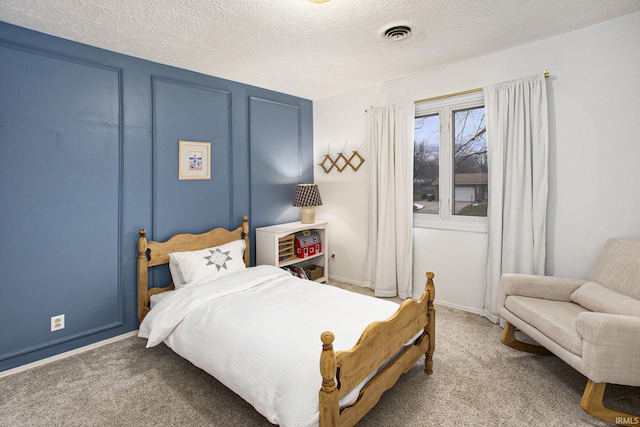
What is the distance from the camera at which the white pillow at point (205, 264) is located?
9.83ft

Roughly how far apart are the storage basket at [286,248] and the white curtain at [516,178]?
2234 mm

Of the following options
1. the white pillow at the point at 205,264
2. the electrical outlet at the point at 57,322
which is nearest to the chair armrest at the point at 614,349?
the white pillow at the point at 205,264

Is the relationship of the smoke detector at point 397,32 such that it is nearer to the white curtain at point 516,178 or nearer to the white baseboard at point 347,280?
the white curtain at point 516,178

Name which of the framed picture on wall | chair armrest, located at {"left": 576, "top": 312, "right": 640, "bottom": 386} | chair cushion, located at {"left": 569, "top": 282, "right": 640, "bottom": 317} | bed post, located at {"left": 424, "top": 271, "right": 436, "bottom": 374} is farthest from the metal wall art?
chair armrest, located at {"left": 576, "top": 312, "right": 640, "bottom": 386}

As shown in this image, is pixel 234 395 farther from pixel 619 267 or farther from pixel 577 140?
pixel 577 140

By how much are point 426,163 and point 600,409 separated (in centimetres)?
258

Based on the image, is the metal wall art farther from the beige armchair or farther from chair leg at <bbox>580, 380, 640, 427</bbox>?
chair leg at <bbox>580, 380, 640, 427</bbox>

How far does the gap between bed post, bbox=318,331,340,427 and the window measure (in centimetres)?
254

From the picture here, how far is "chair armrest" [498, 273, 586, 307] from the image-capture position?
257 cm

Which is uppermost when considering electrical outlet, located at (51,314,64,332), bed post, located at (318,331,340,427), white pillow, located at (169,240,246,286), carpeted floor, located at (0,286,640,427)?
white pillow, located at (169,240,246,286)

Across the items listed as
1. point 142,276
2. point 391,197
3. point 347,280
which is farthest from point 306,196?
point 142,276

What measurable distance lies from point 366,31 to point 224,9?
1084 mm

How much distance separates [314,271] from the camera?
4.38 m

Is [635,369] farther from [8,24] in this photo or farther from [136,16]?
[8,24]
